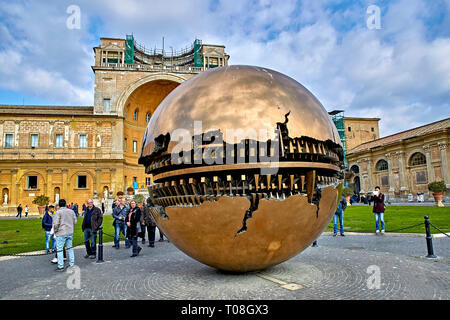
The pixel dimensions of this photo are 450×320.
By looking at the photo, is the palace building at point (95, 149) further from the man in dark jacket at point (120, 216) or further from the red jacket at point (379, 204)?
the red jacket at point (379, 204)

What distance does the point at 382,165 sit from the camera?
41.2m

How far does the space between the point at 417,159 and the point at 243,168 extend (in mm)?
39941

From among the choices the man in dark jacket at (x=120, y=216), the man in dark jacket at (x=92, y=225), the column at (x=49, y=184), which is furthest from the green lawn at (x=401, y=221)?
the column at (x=49, y=184)

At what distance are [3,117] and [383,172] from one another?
167 feet

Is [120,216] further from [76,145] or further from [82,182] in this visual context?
[76,145]

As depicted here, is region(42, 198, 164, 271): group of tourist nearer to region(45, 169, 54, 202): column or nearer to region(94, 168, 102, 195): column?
region(94, 168, 102, 195): column

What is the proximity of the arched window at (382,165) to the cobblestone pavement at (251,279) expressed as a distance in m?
37.2

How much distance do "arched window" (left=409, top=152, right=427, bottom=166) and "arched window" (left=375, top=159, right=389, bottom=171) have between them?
367 centimetres

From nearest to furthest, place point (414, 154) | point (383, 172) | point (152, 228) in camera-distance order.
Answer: point (152, 228), point (414, 154), point (383, 172)

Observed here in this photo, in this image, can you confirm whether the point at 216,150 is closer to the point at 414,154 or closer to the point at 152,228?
the point at 152,228

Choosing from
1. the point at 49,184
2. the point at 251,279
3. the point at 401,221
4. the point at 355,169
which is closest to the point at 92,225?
the point at 251,279

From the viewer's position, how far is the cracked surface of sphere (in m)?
3.65
